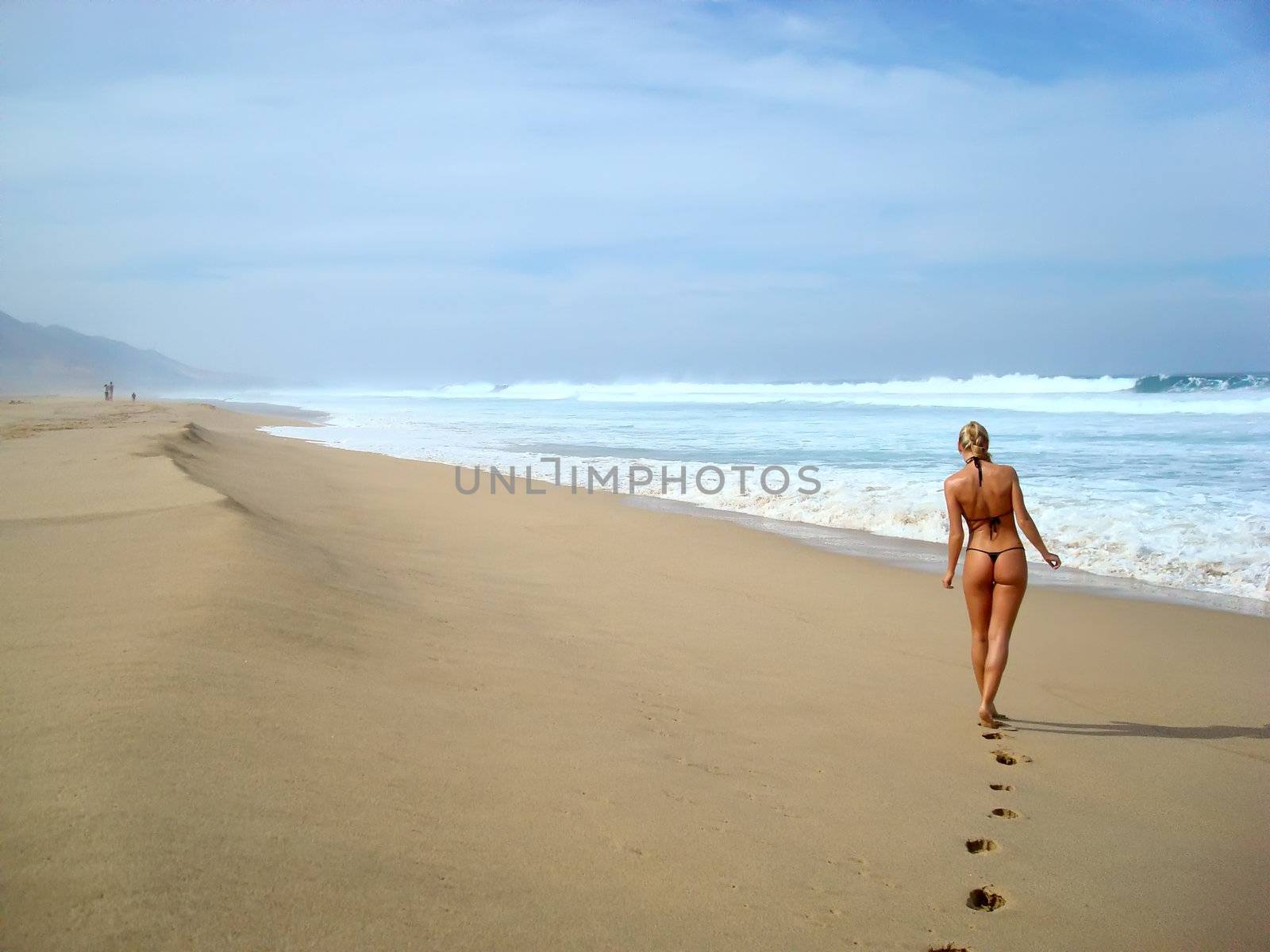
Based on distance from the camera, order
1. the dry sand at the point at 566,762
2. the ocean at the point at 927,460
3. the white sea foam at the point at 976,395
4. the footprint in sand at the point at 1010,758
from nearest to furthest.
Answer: the dry sand at the point at 566,762
the footprint in sand at the point at 1010,758
the ocean at the point at 927,460
the white sea foam at the point at 976,395

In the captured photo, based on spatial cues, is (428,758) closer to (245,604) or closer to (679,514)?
(245,604)

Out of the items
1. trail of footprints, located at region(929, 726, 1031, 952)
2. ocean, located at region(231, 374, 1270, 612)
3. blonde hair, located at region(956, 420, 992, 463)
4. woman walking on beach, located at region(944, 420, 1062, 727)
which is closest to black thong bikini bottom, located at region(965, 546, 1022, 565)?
woman walking on beach, located at region(944, 420, 1062, 727)

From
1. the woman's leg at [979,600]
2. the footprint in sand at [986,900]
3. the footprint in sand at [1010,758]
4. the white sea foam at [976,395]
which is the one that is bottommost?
the footprint in sand at [986,900]

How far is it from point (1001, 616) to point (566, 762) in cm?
293

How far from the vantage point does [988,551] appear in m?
5.20

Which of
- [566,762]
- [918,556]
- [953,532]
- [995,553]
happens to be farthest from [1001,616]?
[918,556]

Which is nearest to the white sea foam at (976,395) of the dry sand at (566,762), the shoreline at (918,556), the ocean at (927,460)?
the ocean at (927,460)

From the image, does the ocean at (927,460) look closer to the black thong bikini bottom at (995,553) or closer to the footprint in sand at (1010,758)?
the black thong bikini bottom at (995,553)

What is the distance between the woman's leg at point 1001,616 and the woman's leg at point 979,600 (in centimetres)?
3

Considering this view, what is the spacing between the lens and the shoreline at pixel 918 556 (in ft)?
27.1

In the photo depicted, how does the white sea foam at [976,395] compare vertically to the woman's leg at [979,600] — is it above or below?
above

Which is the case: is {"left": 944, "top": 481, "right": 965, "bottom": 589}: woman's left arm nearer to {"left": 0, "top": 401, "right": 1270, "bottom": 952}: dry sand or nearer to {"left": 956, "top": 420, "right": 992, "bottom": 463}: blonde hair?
{"left": 956, "top": 420, "right": 992, "bottom": 463}: blonde hair

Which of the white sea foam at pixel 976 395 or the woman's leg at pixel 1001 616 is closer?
the woman's leg at pixel 1001 616

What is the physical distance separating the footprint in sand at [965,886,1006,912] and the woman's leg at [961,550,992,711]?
2.13 metres
